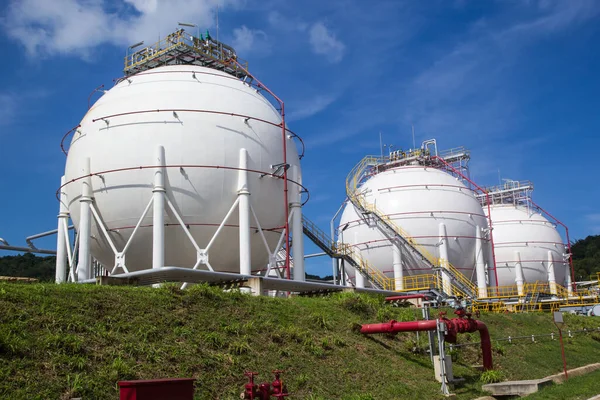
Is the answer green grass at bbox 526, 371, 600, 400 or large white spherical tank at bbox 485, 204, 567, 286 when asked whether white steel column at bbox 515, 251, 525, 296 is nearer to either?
large white spherical tank at bbox 485, 204, 567, 286

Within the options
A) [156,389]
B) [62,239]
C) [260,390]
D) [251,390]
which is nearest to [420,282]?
[62,239]

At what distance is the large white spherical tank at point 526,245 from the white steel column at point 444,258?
509 inches

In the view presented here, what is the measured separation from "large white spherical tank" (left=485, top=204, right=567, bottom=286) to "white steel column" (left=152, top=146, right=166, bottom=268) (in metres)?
31.4

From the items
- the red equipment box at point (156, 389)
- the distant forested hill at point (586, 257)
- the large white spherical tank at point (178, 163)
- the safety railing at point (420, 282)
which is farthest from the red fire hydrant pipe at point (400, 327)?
the distant forested hill at point (586, 257)

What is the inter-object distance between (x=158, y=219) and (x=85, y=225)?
10.5ft

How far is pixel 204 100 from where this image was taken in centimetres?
2352

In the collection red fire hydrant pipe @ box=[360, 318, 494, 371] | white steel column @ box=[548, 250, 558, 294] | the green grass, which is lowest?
the green grass

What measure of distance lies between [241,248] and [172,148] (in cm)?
432

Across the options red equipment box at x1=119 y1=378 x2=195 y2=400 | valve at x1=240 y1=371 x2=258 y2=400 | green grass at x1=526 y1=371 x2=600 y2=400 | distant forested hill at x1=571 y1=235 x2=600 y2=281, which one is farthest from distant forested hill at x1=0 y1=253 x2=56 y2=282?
distant forested hill at x1=571 y1=235 x2=600 y2=281

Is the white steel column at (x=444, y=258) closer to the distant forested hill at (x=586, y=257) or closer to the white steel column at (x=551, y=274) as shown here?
the white steel column at (x=551, y=274)

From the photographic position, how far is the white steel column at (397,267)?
34.7 m

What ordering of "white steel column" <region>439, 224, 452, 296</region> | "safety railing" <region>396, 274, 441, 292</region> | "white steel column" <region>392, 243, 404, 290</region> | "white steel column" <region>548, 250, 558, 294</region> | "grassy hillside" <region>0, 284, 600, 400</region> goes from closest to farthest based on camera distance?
"grassy hillside" <region>0, 284, 600, 400</region>
"white steel column" <region>439, 224, 452, 296</region>
"safety railing" <region>396, 274, 441, 292</region>
"white steel column" <region>392, 243, 404, 290</region>
"white steel column" <region>548, 250, 558, 294</region>

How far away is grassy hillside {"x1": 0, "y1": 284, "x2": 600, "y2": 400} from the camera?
9.97 metres

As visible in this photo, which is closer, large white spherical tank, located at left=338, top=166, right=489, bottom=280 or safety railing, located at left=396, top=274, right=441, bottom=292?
safety railing, located at left=396, top=274, right=441, bottom=292
